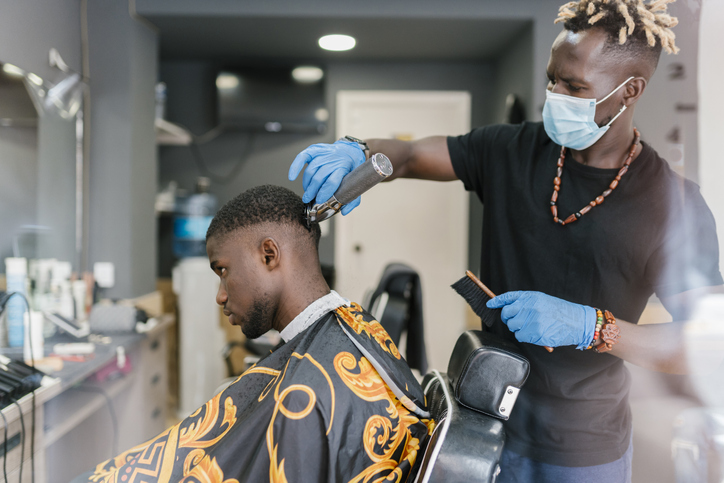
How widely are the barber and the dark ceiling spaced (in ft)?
5.61

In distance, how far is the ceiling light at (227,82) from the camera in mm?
3414

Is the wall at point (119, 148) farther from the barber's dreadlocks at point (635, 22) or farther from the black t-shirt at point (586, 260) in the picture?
the barber's dreadlocks at point (635, 22)

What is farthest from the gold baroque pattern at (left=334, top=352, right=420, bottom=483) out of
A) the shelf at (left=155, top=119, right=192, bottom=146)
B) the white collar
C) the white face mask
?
the shelf at (left=155, top=119, right=192, bottom=146)

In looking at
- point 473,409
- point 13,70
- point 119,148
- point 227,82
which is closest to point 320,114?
point 227,82

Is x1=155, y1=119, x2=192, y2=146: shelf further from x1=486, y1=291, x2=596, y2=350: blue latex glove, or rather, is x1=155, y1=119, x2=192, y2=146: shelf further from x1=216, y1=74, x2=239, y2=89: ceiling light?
x1=486, y1=291, x2=596, y2=350: blue latex glove

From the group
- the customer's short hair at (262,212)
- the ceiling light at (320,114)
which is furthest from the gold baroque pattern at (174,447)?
the ceiling light at (320,114)

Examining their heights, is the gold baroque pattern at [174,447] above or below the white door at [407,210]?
below

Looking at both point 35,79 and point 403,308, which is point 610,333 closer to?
point 403,308

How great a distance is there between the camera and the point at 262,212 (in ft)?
3.34

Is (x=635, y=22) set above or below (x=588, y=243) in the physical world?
above

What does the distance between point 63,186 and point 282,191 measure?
155 centimetres

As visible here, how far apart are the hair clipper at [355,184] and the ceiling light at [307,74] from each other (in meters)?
2.65

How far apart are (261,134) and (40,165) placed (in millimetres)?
1831

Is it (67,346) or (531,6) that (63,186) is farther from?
(531,6)
